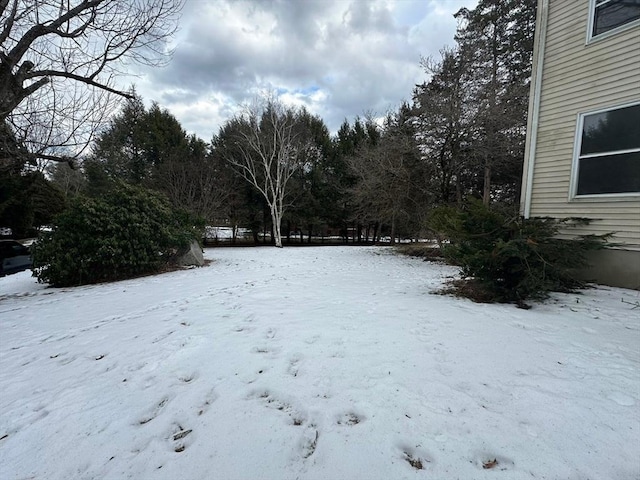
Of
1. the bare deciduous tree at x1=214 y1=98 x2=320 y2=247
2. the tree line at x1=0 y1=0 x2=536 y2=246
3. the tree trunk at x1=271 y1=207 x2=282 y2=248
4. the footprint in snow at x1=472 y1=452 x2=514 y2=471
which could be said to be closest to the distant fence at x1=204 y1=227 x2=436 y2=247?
the tree line at x1=0 y1=0 x2=536 y2=246

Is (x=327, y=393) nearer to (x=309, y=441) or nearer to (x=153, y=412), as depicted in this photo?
(x=309, y=441)

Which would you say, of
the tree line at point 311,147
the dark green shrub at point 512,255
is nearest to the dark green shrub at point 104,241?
the tree line at point 311,147

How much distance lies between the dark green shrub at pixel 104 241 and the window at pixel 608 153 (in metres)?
9.38

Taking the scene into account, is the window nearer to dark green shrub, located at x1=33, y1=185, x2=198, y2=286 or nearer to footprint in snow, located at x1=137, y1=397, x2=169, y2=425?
footprint in snow, located at x1=137, y1=397, x2=169, y2=425

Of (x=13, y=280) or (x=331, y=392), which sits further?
(x=13, y=280)

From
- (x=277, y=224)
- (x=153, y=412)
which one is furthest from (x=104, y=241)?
(x=277, y=224)

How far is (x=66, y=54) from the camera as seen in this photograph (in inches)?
211

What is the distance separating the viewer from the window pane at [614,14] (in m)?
4.69

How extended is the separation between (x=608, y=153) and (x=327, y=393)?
630 cm

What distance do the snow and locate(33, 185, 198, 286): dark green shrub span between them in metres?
2.68

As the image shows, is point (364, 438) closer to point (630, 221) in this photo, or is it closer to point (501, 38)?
point (630, 221)

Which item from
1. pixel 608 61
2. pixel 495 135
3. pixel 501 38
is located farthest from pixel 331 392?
pixel 501 38

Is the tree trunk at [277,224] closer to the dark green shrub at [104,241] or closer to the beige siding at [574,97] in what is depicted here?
the dark green shrub at [104,241]

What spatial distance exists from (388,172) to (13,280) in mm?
11668
